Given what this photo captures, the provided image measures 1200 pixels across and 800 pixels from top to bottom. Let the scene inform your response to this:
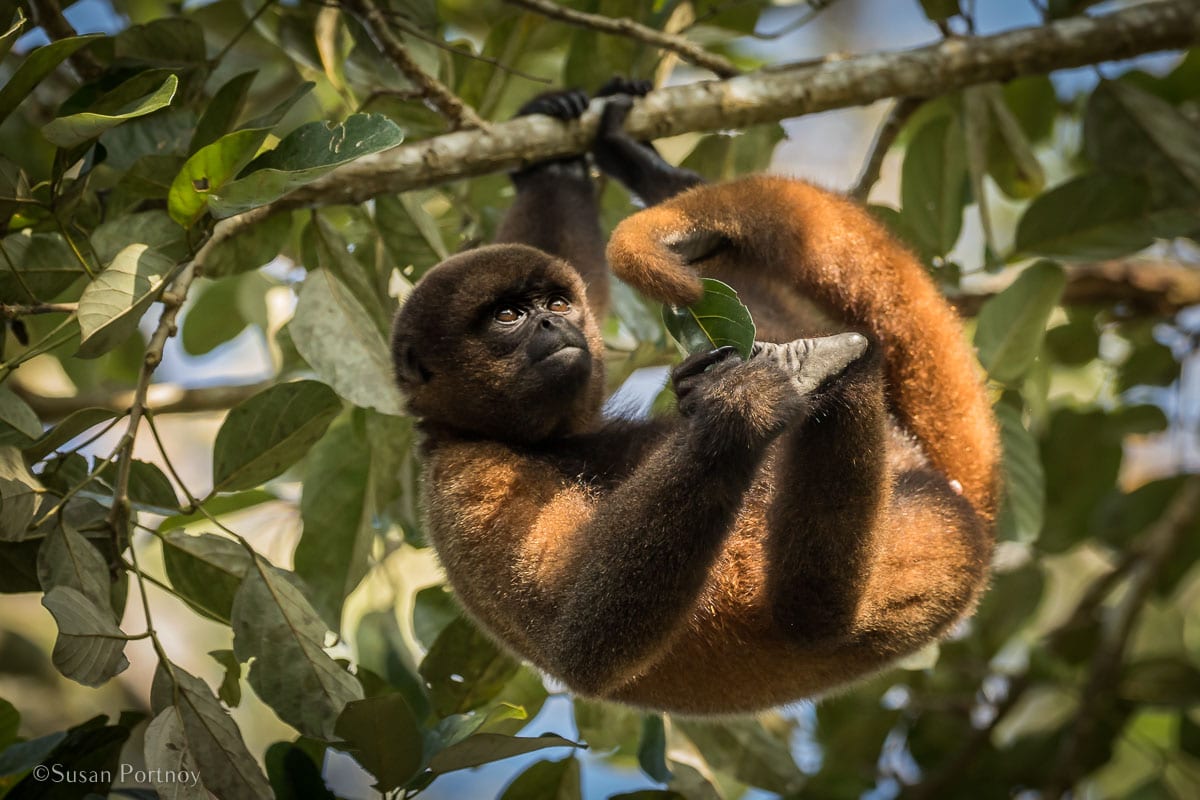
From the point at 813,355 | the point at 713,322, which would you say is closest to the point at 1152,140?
the point at 813,355

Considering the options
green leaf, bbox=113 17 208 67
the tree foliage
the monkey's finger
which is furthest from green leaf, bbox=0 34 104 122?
the monkey's finger

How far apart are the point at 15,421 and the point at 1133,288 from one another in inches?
222

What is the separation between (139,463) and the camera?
3.15 metres

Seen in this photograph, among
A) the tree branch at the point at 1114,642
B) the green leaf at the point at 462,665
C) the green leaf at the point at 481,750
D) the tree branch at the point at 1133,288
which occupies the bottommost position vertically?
the tree branch at the point at 1114,642

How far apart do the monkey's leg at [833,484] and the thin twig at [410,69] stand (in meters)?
1.63

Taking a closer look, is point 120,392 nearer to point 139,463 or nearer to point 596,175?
point 139,463

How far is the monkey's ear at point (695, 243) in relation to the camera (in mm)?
3164

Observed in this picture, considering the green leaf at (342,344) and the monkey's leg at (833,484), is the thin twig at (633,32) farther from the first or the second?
the monkey's leg at (833,484)

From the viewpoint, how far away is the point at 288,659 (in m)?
3.06

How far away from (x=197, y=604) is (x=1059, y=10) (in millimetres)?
4336

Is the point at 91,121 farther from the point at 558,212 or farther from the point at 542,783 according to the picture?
the point at 542,783

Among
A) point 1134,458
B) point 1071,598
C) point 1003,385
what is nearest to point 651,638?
point 1003,385

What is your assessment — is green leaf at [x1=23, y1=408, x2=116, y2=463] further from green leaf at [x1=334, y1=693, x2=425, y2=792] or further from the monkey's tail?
the monkey's tail

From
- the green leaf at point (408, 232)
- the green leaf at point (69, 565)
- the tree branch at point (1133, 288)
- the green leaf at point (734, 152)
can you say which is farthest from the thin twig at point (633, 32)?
the tree branch at point (1133, 288)
